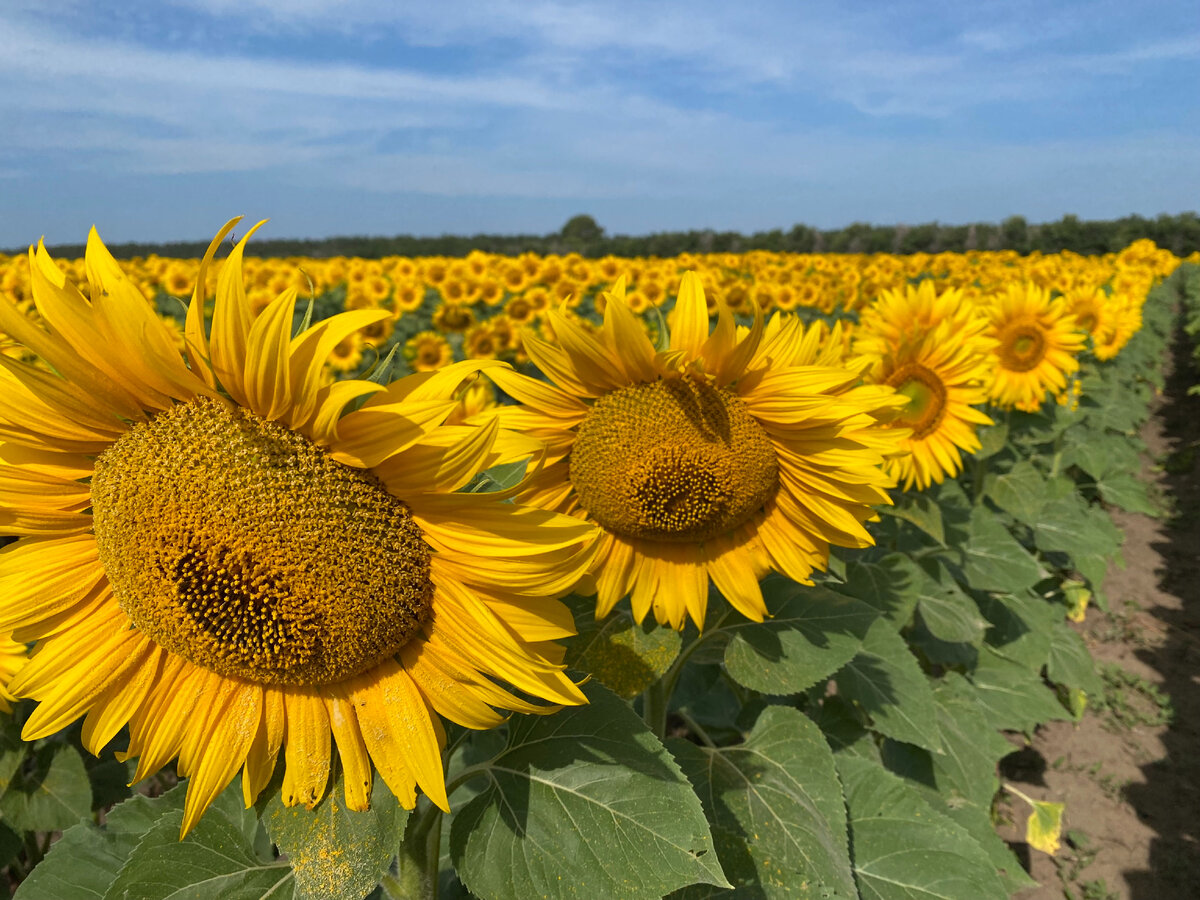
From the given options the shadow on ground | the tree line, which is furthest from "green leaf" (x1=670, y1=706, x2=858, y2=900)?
the tree line

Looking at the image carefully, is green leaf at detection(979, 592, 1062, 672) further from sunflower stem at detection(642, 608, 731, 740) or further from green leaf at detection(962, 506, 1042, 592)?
sunflower stem at detection(642, 608, 731, 740)

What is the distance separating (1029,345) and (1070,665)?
1883 millimetres

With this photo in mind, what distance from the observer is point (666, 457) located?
1748 millimetres

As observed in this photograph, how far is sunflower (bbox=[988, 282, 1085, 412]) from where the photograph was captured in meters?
4.52

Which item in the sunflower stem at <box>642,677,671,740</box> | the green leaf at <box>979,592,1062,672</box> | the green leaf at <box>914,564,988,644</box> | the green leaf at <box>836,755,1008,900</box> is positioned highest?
the sunflower stem at <box>642,677,671,740</box>

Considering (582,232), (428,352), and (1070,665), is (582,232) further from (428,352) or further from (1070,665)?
(1070,665)

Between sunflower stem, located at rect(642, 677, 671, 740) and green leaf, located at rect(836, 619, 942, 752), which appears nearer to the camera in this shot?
sunflower stem, located at rect(642, 677, 671, 740)

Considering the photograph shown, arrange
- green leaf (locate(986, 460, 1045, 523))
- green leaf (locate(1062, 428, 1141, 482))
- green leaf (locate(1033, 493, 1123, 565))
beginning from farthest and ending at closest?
green leaf (locate(1062, 428, 1141, 482)), green leaf (locate(1033, 493, 1123, 565)), green leaf (locate(986, 460, 1045, 523))

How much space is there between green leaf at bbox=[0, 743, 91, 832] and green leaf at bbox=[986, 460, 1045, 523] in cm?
460

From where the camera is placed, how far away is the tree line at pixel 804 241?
1270 inches

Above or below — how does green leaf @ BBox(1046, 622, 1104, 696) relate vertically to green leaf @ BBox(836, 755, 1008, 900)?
below

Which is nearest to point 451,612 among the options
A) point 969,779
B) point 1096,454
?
point 969,779

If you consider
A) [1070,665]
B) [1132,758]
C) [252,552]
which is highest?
[252,552]

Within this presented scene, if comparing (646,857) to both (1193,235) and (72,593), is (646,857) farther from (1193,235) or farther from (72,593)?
(1193,235)
